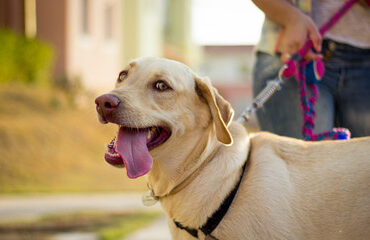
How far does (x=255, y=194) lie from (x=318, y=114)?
79 centimetres

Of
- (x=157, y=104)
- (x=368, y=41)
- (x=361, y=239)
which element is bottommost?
(x=361, y=239)

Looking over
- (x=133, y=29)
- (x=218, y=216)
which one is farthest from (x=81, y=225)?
(x=133, y=29)

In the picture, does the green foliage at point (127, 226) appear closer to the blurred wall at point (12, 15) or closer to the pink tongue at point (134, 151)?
the pink tongue at point (134, 151)

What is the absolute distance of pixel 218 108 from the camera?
100.0 inches

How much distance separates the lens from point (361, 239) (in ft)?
7.31

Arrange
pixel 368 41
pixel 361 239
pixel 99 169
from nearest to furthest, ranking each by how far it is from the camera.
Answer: pixel 361 239
pixel 368 41
pixel 99 169

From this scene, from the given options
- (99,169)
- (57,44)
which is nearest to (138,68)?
(99,169)

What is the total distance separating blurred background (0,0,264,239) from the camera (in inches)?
258

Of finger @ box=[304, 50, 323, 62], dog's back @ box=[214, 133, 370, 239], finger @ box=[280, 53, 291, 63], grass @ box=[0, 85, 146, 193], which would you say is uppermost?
finger @ box=[304, 50, 323, 62]

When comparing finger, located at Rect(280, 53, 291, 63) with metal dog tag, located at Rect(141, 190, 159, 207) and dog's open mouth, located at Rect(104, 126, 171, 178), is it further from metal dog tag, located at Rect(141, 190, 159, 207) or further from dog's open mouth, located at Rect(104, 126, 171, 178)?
metal dog tag, located at Rect(141, 190, 159, 207)

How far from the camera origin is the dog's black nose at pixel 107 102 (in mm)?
2408

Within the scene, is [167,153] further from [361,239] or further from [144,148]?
[361,239]

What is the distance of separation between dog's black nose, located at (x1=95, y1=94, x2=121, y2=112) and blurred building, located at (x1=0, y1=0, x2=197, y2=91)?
11373 mm

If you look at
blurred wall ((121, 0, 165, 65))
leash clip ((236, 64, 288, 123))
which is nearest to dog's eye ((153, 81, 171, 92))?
leash clip ((236, 64, 288, 123))
